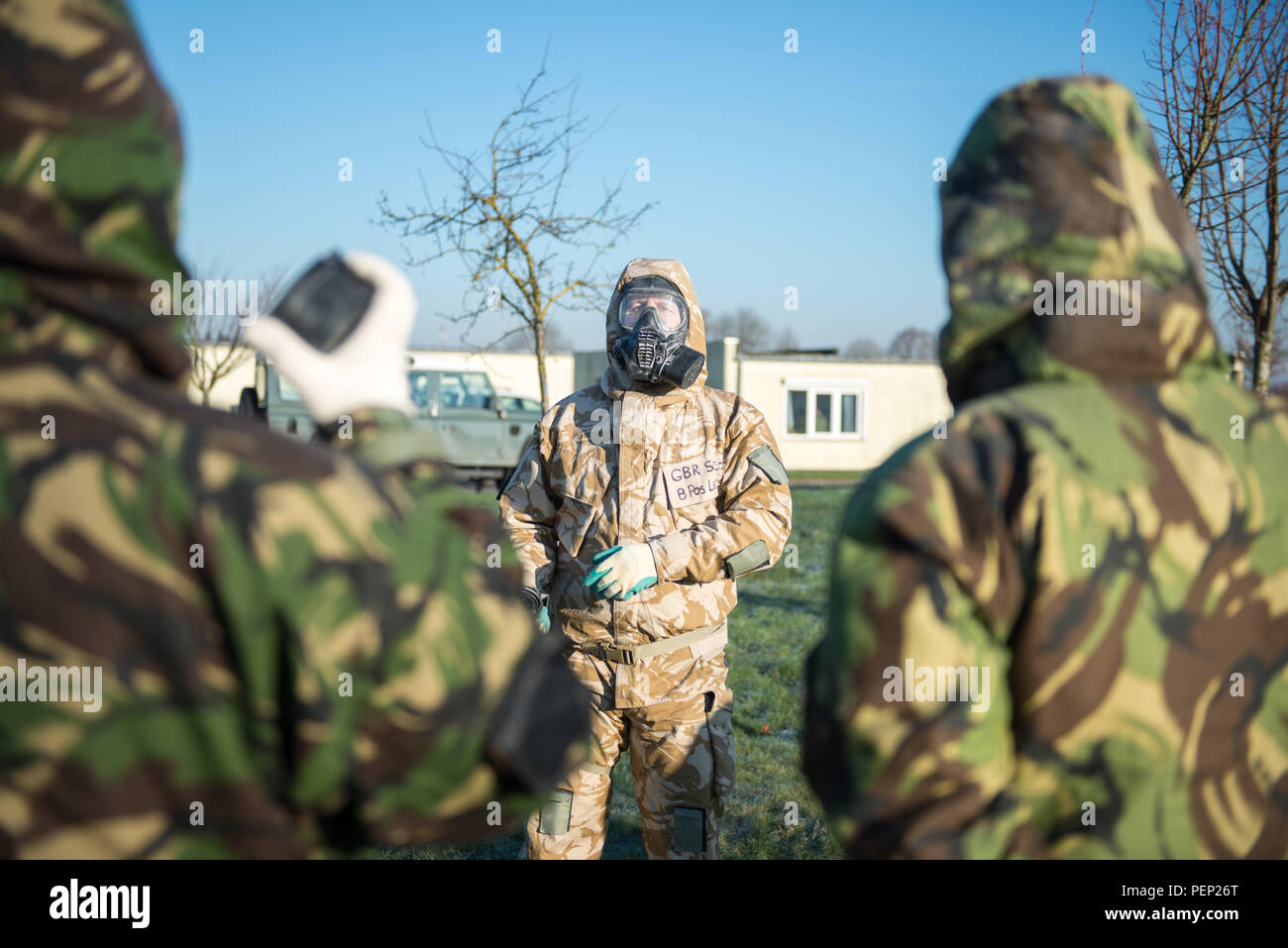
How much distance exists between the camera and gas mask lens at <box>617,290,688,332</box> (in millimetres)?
3326

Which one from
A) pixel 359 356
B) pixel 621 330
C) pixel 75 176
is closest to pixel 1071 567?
pixel 359 356

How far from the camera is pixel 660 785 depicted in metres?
3.10

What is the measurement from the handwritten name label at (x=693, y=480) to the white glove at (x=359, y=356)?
1.84 m

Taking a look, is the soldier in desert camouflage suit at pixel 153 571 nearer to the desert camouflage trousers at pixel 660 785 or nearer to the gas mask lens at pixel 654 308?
the desert camouflage trousers at pixel 660 785

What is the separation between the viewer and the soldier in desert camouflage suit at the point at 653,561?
308 centimetres

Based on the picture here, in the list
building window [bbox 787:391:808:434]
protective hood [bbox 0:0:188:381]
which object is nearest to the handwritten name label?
protective hood [bbox 0:0:188:381]

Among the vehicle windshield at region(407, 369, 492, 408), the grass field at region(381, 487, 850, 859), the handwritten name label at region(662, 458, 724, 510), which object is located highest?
the vehicle windshield at region(407, 369, 492, 408)

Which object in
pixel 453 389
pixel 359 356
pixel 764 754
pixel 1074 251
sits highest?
pixel 453 389

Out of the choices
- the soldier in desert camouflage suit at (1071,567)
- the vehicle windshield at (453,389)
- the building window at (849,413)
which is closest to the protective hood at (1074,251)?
the soldier in desert camouflage suit at (1071,567)

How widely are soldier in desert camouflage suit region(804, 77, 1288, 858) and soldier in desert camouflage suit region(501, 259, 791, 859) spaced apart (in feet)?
5.38

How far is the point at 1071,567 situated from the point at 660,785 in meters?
2.03

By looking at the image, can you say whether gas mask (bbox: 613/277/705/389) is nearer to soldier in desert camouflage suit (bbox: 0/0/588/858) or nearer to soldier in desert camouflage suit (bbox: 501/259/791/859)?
soldier in desert camouflage suit (bbox: 501/259/791/859)

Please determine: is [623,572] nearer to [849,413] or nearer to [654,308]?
[654,308]
